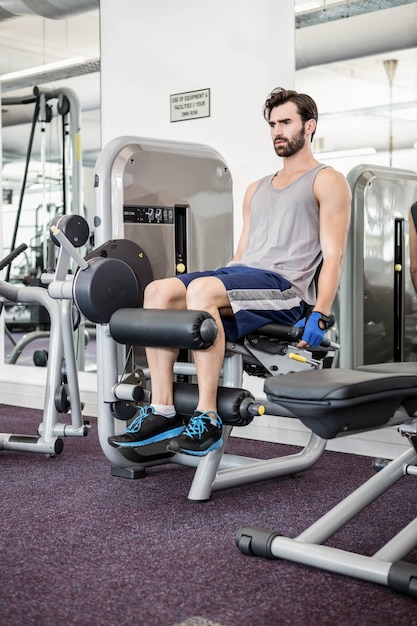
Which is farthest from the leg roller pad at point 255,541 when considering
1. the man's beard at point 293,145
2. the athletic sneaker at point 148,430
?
the man's beard at point 293,145

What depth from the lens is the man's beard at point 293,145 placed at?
10.00 ft

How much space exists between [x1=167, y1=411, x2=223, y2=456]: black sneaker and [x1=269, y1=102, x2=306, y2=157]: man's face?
3.77 feet

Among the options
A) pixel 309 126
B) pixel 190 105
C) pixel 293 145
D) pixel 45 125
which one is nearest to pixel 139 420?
pixel 293 145

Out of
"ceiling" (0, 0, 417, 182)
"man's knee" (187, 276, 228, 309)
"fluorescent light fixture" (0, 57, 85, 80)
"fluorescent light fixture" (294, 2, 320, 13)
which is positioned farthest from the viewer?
"fluorescent light fixture" (0, 57, 85, 80)

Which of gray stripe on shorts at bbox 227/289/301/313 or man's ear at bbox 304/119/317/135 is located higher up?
man's ear at bbox 304/119/317/135

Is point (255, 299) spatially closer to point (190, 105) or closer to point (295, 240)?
point (295, 240)

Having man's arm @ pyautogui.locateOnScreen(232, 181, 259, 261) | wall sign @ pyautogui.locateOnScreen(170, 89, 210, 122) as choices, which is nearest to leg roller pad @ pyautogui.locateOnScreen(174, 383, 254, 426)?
man's arm @ pyautogui.locateOnScreen(232, 181, 259, 261)

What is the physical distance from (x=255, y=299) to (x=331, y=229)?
418mm

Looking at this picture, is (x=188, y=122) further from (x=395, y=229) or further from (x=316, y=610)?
(x=316, y=610)

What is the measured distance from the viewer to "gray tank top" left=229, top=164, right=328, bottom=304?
9.64ft

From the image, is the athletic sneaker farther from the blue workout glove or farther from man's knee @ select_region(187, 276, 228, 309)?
the blue workout glove

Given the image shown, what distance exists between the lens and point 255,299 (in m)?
2.72

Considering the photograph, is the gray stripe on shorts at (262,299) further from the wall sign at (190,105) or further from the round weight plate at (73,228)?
the wall sign at (190,105)

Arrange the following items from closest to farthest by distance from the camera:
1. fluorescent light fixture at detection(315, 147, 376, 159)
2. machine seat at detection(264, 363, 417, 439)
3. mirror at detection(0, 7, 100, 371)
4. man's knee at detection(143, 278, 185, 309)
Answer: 1. machine seat at detection(264, 363, 417, 439)
2. man's knee at detection(143, 278, 185, 309)
3. fluorescent light fixture at detection(315, 147, 376, 159)
4. mirror at detection(0, 7, 100, 371)
